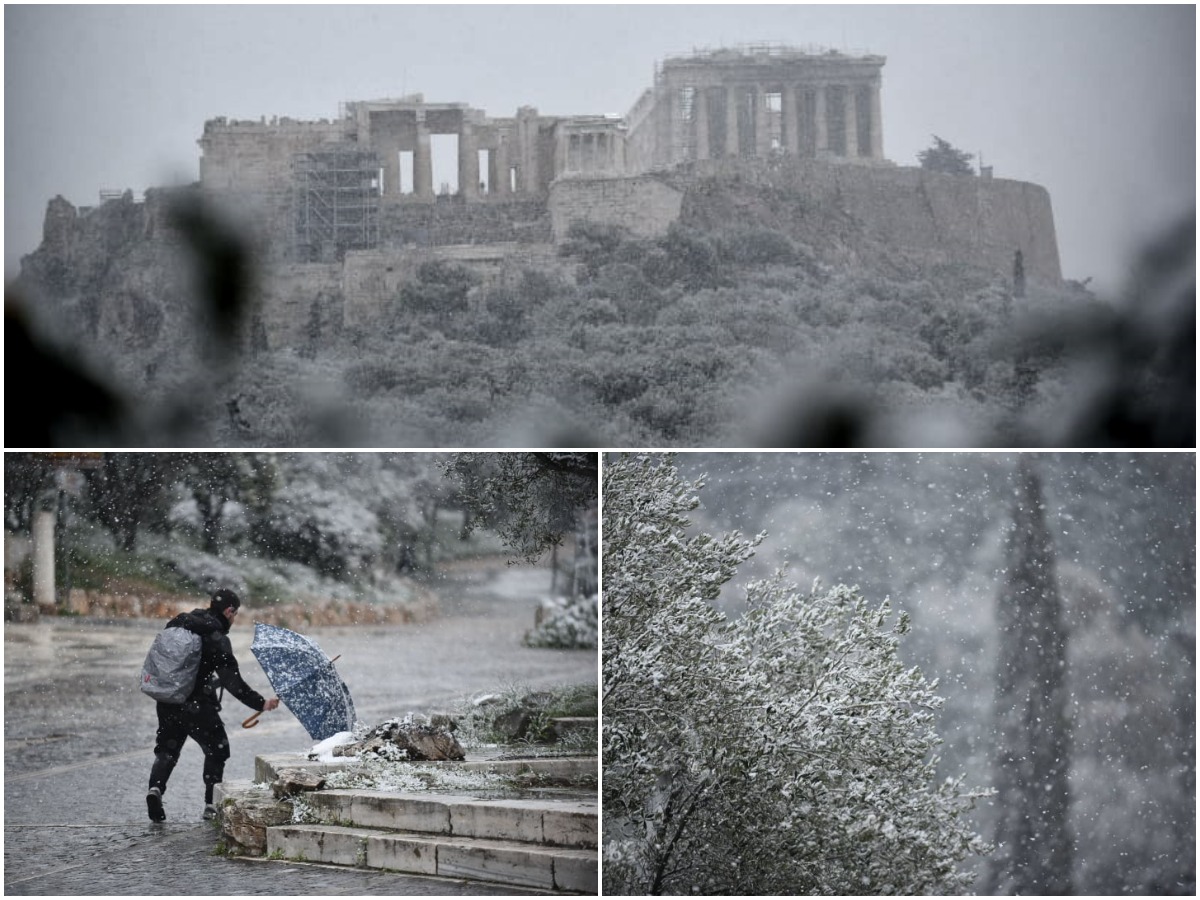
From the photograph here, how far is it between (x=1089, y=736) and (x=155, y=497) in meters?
3.95

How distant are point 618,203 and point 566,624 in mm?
11234

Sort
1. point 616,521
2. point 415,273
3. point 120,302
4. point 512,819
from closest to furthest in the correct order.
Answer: point 512,819
point 616,521
point 120,302
point 415,273

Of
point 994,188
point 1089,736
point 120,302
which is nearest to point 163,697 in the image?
point 1089,736

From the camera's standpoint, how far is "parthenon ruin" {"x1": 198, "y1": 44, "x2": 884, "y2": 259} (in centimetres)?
1519

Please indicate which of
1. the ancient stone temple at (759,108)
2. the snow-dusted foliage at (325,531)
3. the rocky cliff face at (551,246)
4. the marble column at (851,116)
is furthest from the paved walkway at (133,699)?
the marble column at (851,116)

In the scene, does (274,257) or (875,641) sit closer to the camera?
(875,641)

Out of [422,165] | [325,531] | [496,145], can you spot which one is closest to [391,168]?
[422,165]

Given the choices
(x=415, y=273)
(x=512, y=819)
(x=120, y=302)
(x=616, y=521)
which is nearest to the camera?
(x=512, y=819)

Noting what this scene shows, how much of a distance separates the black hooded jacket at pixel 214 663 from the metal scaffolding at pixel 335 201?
10303 mm

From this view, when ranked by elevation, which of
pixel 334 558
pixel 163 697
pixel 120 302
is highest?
pixel 120 302

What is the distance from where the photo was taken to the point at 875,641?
249 inches

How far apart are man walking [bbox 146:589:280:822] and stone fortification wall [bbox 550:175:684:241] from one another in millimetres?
11028

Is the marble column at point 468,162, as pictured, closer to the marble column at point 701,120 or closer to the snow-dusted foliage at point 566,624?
the marble column at point 701,120

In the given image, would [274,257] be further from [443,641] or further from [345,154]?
[443,641]
